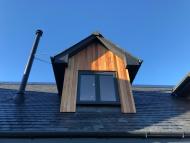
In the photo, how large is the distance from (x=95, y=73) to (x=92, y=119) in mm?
2009

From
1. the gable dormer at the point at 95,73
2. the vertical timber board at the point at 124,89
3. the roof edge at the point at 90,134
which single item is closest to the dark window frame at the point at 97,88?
the gable dormer at the point at 95,73

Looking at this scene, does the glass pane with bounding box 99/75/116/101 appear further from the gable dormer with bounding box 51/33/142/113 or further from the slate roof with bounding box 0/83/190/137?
the slate roof with bounding box 0/83/190/137

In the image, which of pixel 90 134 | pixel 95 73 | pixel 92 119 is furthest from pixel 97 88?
pixel 90 134

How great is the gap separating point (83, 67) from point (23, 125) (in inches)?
121

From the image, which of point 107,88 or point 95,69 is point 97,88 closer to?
point 107,88

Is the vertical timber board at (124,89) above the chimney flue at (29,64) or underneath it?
underneath

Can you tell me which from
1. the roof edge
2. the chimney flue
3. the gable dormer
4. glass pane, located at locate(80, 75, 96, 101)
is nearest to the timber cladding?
the gable dormer

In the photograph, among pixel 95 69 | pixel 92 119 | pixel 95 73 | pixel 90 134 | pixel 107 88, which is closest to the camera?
pixel 90 134

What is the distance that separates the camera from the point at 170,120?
8102 mm

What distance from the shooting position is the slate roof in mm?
6961

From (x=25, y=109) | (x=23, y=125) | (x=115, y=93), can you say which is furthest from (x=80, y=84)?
(x=23, y=125)

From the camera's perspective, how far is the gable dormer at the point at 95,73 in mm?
8797

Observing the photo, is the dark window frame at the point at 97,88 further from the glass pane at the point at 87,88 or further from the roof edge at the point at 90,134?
the roof edge at the point at 90,134

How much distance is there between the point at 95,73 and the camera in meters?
9.52
